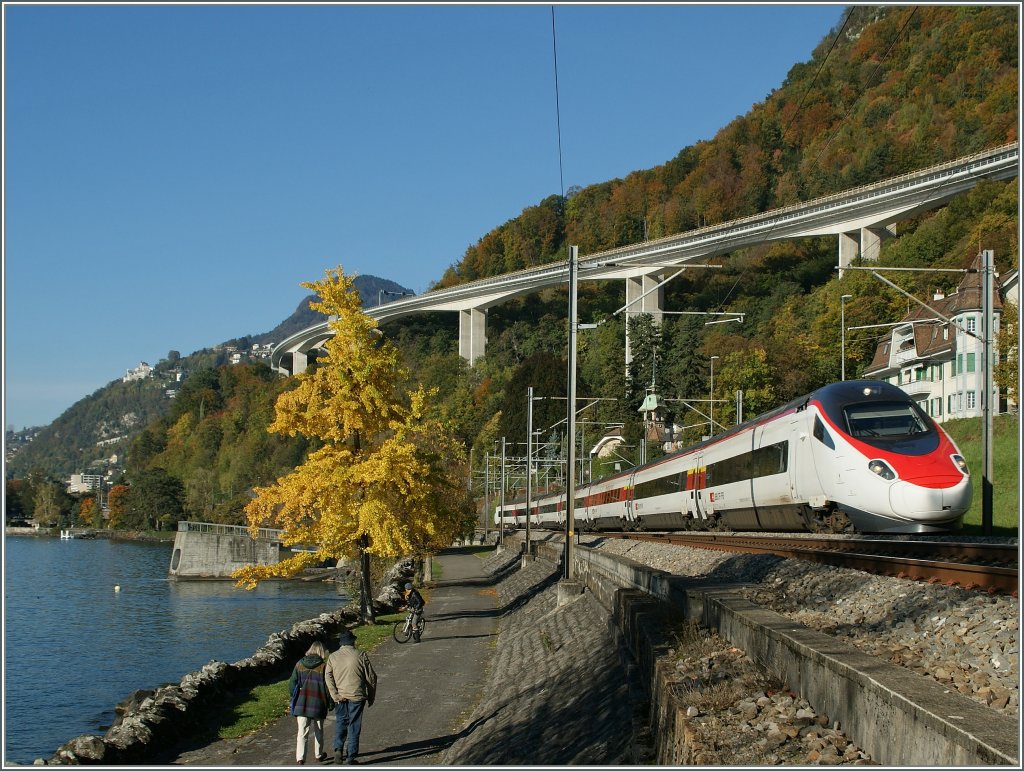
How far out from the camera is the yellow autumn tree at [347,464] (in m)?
28.9

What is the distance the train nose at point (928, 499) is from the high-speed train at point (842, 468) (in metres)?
0.02

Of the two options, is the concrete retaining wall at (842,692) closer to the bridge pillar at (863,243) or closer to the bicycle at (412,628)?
the bicycle at (412,628)

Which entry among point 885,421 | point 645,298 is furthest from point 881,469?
point 645,298

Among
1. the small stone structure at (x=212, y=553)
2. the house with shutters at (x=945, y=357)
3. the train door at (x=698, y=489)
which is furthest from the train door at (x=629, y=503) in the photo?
the small stone structure at (x=212, y=553)

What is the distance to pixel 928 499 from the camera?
64.8 feet

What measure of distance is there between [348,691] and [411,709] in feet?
14.5

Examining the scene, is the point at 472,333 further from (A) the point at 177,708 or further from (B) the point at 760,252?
(A) the point at 177,708

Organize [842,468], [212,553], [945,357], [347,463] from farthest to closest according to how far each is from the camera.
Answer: [212,553]
[945,357]
[347,463]
[842,468]

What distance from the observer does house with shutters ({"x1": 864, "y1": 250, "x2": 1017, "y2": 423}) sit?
59250 mm

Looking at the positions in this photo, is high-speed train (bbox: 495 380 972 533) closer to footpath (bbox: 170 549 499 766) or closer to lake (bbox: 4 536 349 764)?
footpath (bbox: 170 549 499 766)

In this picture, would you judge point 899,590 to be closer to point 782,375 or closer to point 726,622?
point 726,622

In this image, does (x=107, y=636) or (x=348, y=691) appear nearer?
(x=348, y=691)

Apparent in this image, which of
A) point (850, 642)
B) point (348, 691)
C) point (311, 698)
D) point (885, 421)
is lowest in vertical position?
point (311, 698)

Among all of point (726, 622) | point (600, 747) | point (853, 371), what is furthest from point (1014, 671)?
point (853, 371)
